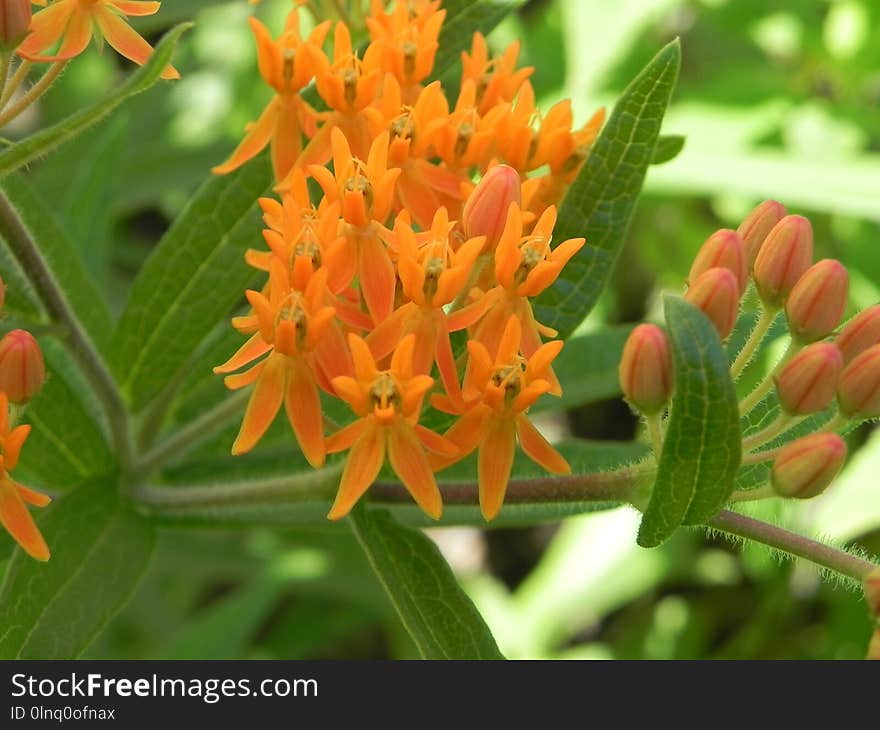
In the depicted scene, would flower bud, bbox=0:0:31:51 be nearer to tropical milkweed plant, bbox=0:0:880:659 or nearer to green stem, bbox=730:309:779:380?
tropical milkweed plant, bbox=0:0:880:659

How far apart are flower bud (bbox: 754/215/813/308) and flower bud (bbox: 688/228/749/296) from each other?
93mm

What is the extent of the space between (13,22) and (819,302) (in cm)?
124

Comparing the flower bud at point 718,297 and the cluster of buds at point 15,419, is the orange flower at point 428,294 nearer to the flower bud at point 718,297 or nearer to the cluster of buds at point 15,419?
the flower bud at point 718,297

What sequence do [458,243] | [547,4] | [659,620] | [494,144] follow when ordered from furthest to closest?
[547,4] → [659,620] → [494,144] → [458,243]

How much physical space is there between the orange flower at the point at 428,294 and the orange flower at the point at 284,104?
46cm

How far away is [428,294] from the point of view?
185cm

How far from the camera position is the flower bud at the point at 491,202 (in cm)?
185

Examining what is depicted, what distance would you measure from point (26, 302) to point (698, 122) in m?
2.44

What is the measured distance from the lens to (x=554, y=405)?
2521mm

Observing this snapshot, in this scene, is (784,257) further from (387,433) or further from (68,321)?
(68,321)

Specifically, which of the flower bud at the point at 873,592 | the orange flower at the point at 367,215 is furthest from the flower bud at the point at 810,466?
the orange flower at the point at 367,215

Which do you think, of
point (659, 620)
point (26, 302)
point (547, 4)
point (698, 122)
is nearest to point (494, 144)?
point (26, 302)

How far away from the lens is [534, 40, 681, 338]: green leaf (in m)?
1.97
